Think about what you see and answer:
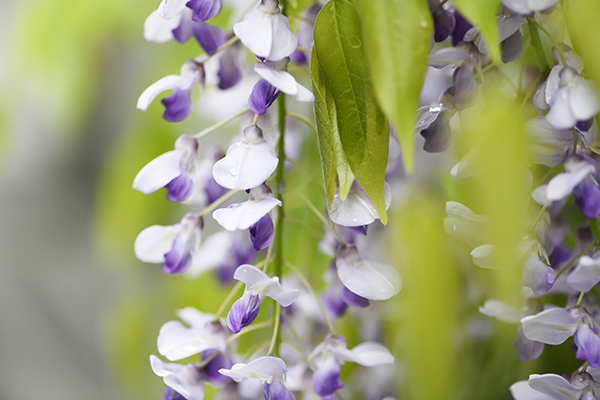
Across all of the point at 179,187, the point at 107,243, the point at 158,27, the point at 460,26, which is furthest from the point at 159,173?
the point at 107,243

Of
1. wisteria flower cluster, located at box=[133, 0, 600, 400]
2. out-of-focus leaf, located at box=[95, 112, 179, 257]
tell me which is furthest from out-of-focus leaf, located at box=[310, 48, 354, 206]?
out-of-focus leaf, located at box=[95, 112, 179, 257]

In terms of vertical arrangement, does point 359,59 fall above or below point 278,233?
above

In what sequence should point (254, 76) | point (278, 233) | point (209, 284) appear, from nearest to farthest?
1. point (278, 233)
2. point (254, 76)
3. point (209, 284)

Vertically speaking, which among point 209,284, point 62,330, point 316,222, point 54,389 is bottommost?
point 54,389

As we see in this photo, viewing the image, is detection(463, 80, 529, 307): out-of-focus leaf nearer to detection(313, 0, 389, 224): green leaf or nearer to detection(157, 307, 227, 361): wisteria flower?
detection(313, 0, 389, 224): green leaf

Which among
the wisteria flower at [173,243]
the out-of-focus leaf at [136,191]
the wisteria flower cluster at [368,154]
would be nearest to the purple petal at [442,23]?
the wisteria flower cluster at [368,154]

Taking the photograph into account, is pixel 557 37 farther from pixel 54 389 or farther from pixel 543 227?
pixel 54 389

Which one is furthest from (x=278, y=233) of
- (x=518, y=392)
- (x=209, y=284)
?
(x=209, y=284)
